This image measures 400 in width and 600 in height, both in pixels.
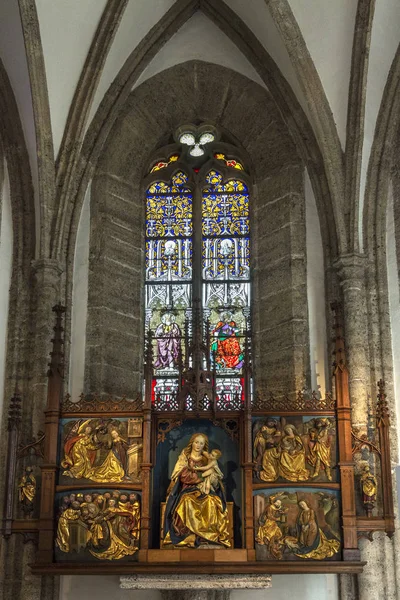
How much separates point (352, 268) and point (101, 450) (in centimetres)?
480

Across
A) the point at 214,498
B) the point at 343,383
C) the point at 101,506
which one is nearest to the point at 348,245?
the point at 343,383

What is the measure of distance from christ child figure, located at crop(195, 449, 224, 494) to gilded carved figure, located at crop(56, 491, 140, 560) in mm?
937

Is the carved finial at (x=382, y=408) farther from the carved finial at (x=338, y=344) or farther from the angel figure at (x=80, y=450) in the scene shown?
the angel figure at (x=80, y=450)

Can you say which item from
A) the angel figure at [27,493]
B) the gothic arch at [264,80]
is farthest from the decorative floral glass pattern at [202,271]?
the angel figure at [27,493]

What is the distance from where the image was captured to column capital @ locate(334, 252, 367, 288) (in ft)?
49.3

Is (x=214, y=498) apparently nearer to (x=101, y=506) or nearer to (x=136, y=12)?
(x=101, y=506)

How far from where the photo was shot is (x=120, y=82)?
16.7 metres

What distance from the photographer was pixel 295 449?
44.2 feet

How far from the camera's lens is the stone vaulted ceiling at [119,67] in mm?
15000

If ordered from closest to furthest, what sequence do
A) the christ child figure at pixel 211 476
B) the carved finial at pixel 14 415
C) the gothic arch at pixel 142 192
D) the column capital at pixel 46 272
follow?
the christ child figure at pixel 211 476, the carved finial at pixel 14 415, the column capital at pixel 46 272, the gothic arch at pixel 142 192

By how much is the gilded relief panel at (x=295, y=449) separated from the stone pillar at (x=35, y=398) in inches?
132

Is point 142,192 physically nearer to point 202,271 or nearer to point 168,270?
point 168,270

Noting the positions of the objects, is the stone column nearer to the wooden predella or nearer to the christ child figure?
the wooden predella

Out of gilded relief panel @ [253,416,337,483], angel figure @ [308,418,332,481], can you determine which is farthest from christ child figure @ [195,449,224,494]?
angel figure @ [308,418,332,481]
